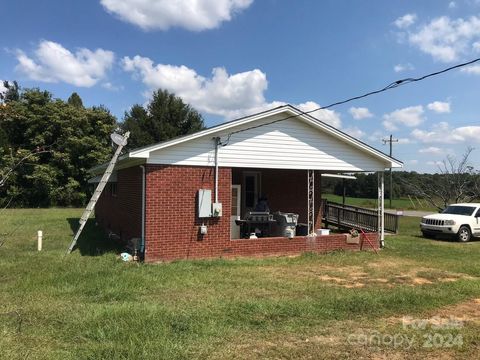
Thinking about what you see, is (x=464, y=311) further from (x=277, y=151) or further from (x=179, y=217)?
(x=277, y=151)

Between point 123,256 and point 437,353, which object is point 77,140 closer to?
point 123,256

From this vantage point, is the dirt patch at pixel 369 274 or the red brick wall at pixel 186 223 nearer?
the dirt patch at pixel 369 274

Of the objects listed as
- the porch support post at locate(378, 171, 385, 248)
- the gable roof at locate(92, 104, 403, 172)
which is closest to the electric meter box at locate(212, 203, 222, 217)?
the gable roof at locate(92, 104, 403, 172)

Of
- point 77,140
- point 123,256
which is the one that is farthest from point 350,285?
point 77,140

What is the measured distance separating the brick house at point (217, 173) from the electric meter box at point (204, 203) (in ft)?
0.09

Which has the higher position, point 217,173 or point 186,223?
point 217,173

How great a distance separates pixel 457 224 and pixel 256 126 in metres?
10.7

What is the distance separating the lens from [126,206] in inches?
570

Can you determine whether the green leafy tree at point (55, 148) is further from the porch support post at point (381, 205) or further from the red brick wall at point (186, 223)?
the porch support post at point (381, 205)

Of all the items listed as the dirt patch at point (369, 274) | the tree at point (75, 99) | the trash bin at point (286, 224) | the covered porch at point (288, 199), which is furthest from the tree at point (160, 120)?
the dirt patch at point (369, 274)

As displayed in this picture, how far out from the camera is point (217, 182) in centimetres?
1224

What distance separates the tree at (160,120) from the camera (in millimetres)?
47406

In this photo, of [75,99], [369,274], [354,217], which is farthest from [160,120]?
[369,274]

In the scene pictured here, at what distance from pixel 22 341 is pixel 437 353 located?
16.7 ft
